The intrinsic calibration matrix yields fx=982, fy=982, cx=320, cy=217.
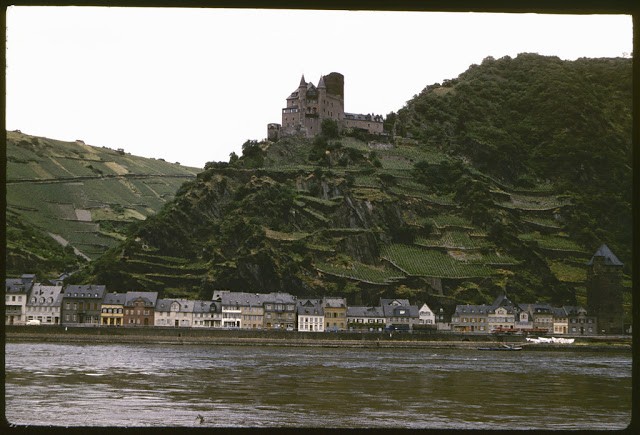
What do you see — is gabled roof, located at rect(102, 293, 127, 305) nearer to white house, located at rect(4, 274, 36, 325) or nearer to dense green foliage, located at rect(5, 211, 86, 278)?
white house, located at rect(4, 274, 36, 325)

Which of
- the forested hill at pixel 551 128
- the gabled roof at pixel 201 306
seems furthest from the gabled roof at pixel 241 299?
the forested hill at pixel 551 128

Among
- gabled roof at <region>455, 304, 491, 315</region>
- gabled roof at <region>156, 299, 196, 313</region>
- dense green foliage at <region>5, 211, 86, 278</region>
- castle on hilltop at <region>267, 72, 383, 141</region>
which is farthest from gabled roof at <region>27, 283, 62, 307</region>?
castle on hilltop at <region>267, 72, 383, 141</region>

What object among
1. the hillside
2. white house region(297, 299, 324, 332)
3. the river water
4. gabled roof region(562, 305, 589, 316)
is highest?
the hillside

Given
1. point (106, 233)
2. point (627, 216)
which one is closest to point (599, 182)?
point (627, 216)

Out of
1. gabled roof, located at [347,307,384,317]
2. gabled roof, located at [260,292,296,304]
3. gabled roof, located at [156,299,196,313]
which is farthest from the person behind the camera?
gabled roof, located at [347,307,384,317]

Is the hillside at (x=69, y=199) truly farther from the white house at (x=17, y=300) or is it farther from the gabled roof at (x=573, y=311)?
the gabled roof at (x=573, y=311)

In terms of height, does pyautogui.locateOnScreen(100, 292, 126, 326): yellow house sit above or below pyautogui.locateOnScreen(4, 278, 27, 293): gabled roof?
below

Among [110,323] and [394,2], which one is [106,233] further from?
[394,2]

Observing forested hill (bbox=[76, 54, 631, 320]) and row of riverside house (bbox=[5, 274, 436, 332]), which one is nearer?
row of riverside house (bbox=[5, 274, 436, 332])
